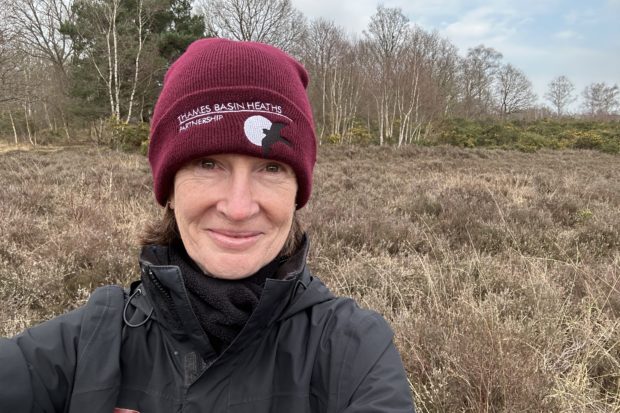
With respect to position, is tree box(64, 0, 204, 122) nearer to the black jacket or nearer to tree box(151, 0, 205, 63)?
tree box(151, 0, 205, 63)

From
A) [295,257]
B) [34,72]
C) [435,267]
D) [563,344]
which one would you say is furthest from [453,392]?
[34,72]

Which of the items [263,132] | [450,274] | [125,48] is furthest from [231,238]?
[125,48]

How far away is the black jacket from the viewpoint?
44.2 inches

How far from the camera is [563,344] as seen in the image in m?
2.82

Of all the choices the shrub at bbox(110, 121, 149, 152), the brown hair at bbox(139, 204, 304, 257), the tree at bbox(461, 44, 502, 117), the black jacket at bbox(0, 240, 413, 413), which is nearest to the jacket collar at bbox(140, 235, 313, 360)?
the black jacket at bbox(0, 240, 413, 413)

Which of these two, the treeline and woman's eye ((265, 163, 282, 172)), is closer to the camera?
woman's eye ((265, 163, 282, 172))

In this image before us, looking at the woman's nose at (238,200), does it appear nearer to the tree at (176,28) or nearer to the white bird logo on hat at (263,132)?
the white bird logo on hat at (263,132)

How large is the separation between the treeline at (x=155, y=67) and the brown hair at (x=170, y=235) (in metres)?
19.0

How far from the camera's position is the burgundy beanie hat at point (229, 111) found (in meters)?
1.27

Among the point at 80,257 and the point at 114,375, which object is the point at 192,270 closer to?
the point at 114,375

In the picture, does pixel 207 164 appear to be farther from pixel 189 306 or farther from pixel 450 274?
pixel 450 274

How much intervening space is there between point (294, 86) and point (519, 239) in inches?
193

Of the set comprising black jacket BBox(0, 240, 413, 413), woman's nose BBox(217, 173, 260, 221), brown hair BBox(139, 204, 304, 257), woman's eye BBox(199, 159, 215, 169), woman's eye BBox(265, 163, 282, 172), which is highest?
woman's eye BBox(199, 159, 215, 169)

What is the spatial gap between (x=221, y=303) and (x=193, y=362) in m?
0.17
